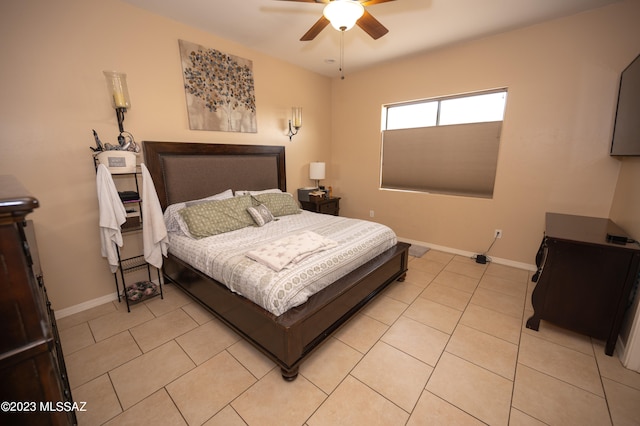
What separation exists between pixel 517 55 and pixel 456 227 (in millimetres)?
2124

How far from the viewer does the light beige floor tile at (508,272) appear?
2973mm

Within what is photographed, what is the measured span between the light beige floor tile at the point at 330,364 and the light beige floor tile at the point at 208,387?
387 millimetres

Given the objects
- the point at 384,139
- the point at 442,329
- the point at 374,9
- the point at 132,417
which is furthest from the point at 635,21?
the point at 132,417

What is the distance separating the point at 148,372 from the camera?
1.75 meters

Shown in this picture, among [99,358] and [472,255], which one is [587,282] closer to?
[472,255]

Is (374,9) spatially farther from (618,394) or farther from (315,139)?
(618,394)

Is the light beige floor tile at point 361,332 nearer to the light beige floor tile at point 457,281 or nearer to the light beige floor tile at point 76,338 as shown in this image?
the light beige floor tile at point 457,281

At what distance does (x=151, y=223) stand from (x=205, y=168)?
0.89 metres

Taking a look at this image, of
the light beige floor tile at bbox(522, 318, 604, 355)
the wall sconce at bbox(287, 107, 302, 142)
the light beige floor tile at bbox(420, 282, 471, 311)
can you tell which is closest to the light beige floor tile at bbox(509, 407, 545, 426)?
the light beige floor tile at bbox(522, 318, 604, 355)

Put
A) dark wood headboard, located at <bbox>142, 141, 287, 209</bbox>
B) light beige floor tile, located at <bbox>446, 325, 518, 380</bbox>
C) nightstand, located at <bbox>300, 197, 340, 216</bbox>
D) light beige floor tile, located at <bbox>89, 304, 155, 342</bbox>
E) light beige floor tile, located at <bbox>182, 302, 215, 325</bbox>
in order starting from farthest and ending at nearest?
nightstand, located at <bbox>300, 197, 340, 216</bbox> < dark wood headboard, located at <bbox>142, 141, 287, 209</bbox> < light beige floor tile, located at <bbox>182, 302, 215, 325</bbox> < light beige floor tile, located at <bbox>89, 304, 155, 342</bbox> < light beige floor tile, located at <bbox>446, 325, 518, 380</bbox>

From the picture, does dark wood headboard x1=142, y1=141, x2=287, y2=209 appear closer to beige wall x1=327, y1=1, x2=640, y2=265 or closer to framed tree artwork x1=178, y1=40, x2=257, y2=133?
framed tree artwork x1=178, y1=40, x2=257, y2=133

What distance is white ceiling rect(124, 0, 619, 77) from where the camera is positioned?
7.81ft

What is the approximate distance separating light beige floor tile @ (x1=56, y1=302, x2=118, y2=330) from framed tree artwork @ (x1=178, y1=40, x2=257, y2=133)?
78.9 inches

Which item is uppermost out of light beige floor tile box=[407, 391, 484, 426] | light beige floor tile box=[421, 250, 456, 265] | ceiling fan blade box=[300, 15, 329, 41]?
ceiling fan blade box=[300, 15, 329, 41]
